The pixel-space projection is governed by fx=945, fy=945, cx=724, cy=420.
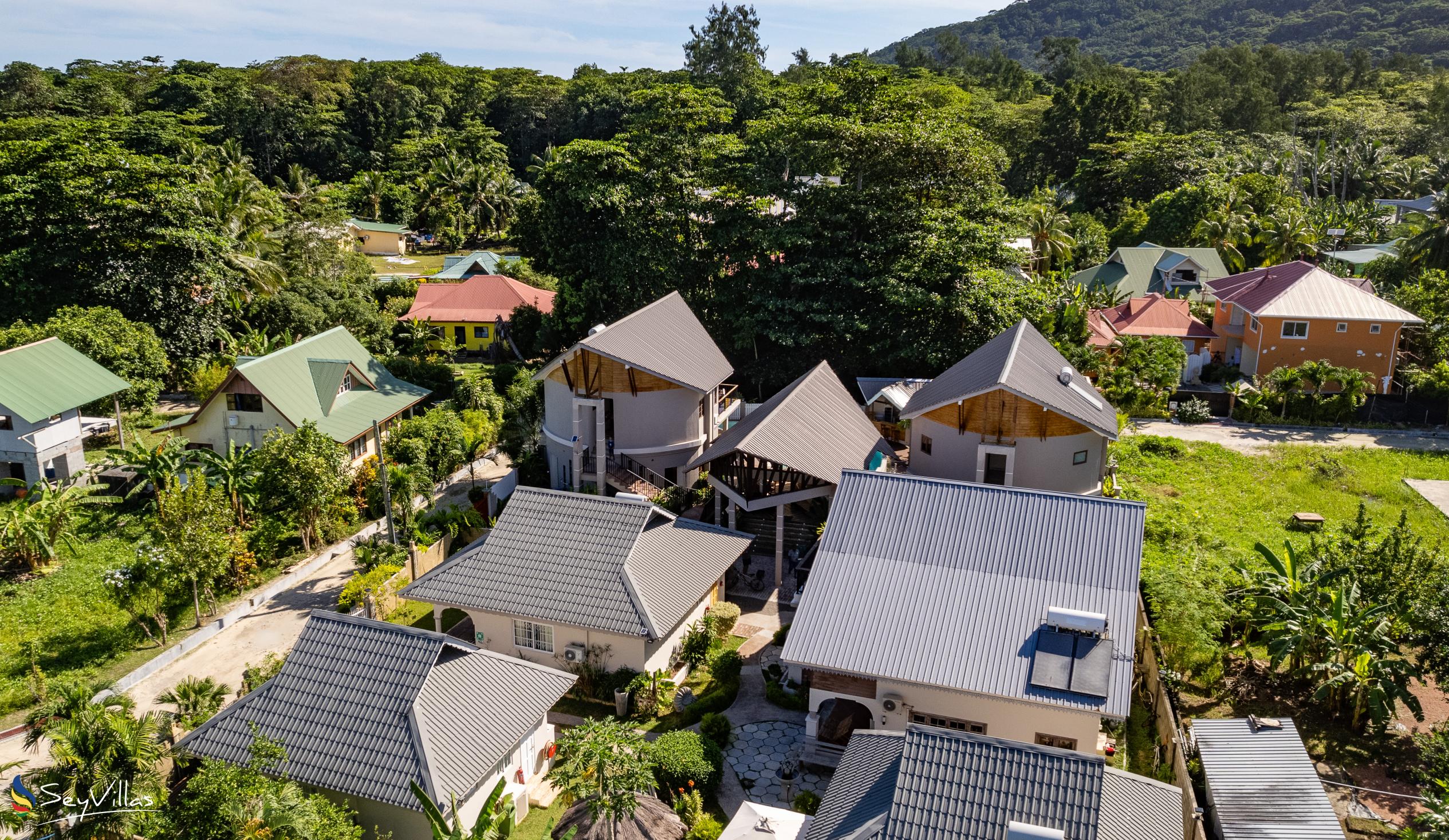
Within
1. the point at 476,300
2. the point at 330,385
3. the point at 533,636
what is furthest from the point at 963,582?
the point at 476,300

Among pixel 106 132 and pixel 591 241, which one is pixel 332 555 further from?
pixel 106 132

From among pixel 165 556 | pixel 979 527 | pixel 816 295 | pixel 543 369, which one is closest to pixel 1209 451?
pixel 816 295

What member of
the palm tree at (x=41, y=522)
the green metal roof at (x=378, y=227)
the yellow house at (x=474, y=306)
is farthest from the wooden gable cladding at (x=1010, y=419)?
the green metal roof at (x=378, y=227)

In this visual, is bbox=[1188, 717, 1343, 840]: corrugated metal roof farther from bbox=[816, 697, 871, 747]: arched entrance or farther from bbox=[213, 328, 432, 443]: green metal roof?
bbox=[213, 328, 432, 443]: green metal roof

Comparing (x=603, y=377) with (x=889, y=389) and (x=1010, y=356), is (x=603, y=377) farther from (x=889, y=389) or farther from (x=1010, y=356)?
(x=1010, y=356)

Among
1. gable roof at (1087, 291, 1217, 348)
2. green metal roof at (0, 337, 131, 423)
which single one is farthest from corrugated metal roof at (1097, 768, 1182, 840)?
green metal roof at (0, 337, 131, 423)

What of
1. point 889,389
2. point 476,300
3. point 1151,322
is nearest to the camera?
point 889,389
